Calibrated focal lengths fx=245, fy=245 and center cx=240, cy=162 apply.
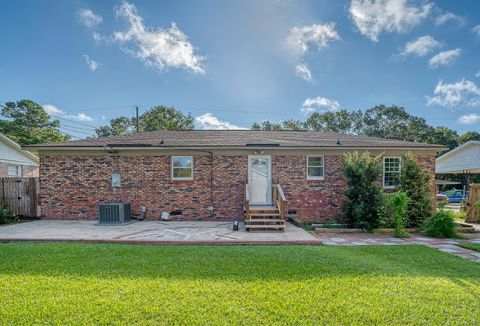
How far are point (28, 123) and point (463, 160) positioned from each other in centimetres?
4771

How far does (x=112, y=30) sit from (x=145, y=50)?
223 centimetres

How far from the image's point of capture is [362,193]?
9.04 m

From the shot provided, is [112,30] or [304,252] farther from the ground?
[112,30]

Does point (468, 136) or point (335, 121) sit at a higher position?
point (335, 121)

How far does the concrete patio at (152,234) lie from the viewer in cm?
699

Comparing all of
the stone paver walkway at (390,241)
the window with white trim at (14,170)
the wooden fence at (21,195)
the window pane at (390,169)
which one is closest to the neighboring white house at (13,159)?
the window with white trim at (14,170)

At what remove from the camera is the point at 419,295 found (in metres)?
3.65

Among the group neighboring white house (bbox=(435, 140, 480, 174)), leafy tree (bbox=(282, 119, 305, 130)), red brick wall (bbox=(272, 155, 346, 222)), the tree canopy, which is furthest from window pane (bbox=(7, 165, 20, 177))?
neighboring white house (bbox=(435, 140, 480, 174))

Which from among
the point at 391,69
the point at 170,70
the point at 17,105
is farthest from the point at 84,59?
the point at 17,105

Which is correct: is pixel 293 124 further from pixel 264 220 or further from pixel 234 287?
pixel 234 287

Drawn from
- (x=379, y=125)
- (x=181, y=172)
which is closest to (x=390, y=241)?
(x=181, y=172)

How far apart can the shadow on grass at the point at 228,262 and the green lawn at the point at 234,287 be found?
0.02 meters

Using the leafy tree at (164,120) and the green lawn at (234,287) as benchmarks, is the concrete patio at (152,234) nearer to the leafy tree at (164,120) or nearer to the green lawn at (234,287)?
the green lawn at (234,287)

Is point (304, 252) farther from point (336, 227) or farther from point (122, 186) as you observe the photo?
point (122, 186)
